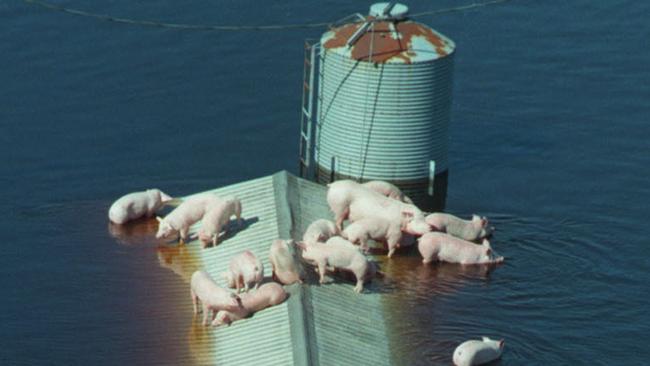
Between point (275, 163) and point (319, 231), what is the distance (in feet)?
24.9

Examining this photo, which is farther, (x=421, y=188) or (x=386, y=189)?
(x=421, y=188)

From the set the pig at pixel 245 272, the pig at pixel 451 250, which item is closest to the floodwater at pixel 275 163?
the pig at pixel 451 250

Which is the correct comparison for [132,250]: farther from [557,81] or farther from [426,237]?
[557,81]

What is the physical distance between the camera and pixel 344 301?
2964 cm

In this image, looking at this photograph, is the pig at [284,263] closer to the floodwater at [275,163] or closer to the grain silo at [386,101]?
the floodwater at [275,163]

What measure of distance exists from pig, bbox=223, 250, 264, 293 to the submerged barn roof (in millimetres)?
644

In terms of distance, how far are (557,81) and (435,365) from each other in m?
17.0

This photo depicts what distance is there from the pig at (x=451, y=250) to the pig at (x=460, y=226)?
355 mm

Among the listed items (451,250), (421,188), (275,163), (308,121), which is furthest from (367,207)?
(275,163)

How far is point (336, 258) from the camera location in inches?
1172

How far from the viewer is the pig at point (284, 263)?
2934 cm

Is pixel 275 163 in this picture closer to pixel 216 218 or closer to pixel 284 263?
pixel 216 218

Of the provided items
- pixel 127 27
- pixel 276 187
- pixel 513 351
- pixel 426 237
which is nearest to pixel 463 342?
pixel 513 351

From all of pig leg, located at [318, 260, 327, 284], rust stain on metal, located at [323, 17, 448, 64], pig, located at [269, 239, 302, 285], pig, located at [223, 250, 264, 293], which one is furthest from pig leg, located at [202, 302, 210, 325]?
rust stain on metal, located at [323, 17, 448, 64]
